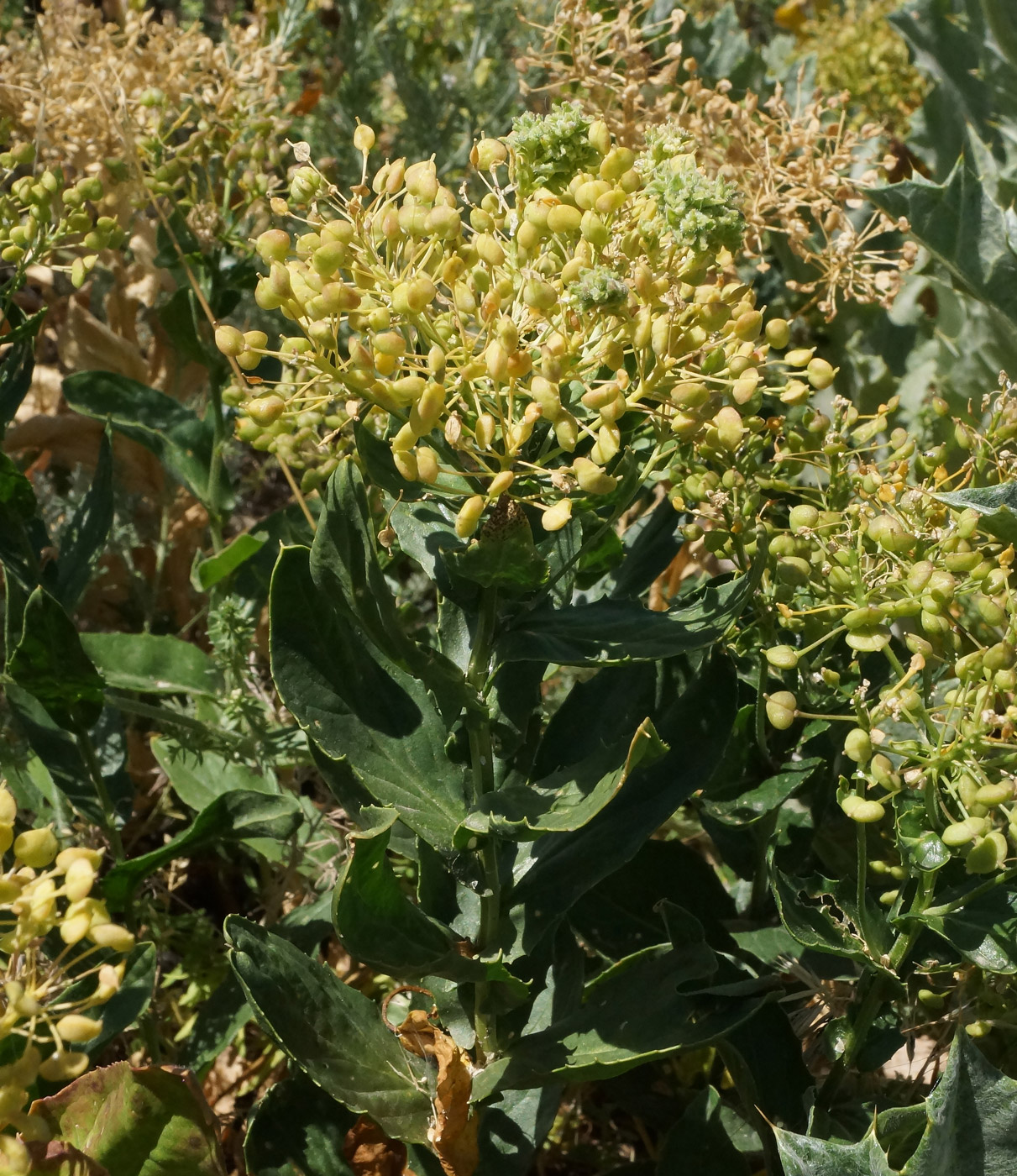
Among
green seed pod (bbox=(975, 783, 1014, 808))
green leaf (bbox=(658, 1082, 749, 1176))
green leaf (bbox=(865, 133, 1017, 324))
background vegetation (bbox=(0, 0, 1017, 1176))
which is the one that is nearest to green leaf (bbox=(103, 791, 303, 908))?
background vegetation (bbox=(0, 0, 1017, 1176))

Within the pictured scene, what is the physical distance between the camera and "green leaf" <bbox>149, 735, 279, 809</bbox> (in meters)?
1.59

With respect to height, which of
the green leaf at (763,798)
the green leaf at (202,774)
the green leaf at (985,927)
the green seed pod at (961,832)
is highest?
the green seed pod at (961,832)

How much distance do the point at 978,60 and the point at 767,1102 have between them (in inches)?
80.8

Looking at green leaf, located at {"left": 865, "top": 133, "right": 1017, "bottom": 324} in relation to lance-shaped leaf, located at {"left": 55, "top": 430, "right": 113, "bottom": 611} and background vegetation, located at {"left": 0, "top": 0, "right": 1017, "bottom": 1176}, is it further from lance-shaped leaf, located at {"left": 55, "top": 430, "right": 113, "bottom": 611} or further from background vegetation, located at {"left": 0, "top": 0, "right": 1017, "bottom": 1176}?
lance-shaped leaf, located at {"left": 55, "top": 430, "right": 113, "bottom": 611}

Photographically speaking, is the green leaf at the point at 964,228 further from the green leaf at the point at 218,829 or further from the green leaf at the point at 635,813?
the green leaf at the point at 218,829

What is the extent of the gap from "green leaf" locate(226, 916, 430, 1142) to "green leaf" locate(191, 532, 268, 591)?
0.67m

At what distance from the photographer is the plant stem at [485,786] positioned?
3.47 feet

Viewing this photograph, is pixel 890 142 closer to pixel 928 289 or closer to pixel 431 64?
pixel 928 289

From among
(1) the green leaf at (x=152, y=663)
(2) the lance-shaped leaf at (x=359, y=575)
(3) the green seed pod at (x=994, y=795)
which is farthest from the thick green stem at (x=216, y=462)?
(3) the green seed pod at (x=994, y=795)

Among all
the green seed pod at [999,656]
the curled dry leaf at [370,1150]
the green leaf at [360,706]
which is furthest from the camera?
the curled dry leaf at [370,1150]

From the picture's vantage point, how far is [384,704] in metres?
1.18

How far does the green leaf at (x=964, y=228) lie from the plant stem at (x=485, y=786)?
0.92 m

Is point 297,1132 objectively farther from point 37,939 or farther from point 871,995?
point 871,995

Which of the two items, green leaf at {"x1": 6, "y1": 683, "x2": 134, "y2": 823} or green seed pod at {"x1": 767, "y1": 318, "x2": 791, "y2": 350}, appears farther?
green leaf at {"x1": 6, "y1": 683, "x2": 134, "y2": 823}
